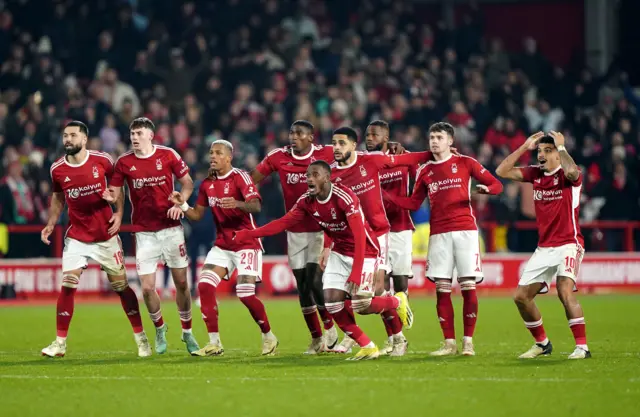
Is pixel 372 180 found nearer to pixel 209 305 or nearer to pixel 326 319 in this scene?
pixel 326 319

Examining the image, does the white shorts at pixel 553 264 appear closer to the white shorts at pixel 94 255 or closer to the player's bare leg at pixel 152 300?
the player's bare leg at pixel 152 300

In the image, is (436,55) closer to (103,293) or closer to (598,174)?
(598,174)

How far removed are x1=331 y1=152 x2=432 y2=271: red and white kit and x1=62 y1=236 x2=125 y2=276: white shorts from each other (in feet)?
8.72

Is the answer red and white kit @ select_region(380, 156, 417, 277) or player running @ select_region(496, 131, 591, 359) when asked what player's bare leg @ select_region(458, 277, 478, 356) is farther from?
red and white kit @ select_region(380, 156, 417, 277)

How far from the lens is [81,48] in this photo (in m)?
27.2

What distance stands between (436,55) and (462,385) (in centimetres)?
2249

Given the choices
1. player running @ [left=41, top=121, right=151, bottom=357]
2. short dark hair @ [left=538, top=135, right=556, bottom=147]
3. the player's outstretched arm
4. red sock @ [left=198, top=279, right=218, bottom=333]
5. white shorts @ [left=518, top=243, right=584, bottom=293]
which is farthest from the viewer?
player running @ [left=41, top=121, right=151, bottom=357]

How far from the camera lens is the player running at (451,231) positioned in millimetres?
13039

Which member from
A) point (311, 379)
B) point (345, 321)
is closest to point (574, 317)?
point (345, 321)

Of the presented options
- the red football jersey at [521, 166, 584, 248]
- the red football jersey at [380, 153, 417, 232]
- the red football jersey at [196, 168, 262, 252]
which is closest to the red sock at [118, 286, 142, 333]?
the red football jersey at [196, 168, 262, 252]

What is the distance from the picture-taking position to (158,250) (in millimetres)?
13867

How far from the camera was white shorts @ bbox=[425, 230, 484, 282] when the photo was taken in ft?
42.8

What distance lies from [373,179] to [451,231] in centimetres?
100

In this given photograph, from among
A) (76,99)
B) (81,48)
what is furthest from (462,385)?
(81,48)
